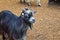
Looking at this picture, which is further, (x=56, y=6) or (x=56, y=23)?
(x=56, y=6)

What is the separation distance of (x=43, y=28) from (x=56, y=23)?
0.42 metres

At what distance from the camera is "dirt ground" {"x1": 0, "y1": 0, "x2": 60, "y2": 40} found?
3.40 m

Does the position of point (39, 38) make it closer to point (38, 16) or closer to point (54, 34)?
point (54, 34)

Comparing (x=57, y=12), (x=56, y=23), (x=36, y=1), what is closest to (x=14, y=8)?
(x=36, y=1)

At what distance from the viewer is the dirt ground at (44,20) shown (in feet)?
11.1

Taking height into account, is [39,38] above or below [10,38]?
below

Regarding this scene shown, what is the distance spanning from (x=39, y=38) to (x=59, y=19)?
3.72ft

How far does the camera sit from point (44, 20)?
4152 mm

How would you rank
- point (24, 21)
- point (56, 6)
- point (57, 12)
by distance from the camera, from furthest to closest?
point (56, 6)
point (57, 12)
point (24, 21)

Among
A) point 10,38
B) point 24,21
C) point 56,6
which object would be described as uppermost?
point 24,21

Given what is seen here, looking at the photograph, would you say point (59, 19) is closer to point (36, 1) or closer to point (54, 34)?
point (54, 34)

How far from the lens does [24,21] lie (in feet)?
8.51

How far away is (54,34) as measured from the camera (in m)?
3.47

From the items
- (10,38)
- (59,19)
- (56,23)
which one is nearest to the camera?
(10,38)
